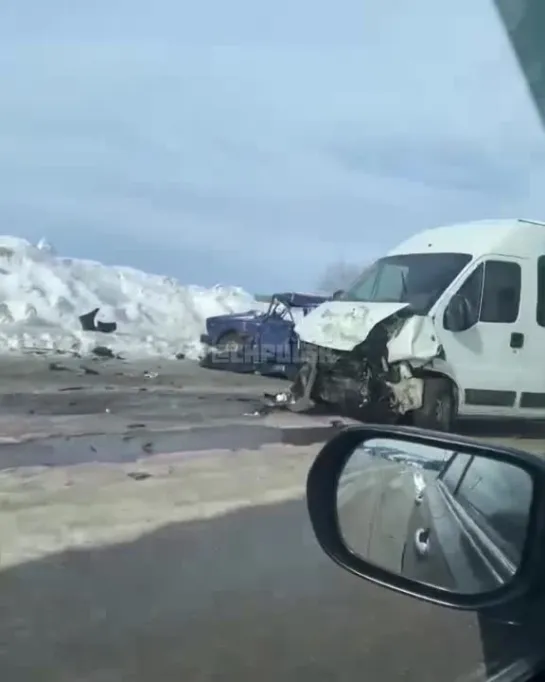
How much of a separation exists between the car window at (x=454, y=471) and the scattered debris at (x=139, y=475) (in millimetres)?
2681

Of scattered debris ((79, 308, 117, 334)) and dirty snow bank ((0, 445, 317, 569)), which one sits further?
scattered debris ((79, 308, 117, 334))

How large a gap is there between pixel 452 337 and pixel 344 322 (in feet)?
3.03

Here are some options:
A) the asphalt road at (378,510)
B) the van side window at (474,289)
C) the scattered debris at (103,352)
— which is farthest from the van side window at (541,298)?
the scattered debris at (103,352)

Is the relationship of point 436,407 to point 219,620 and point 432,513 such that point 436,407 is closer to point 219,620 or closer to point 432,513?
point 219,620

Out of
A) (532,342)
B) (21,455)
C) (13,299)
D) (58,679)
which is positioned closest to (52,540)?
(58,679)

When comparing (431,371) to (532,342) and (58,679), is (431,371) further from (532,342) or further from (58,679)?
(58,679)

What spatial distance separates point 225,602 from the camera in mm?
2988

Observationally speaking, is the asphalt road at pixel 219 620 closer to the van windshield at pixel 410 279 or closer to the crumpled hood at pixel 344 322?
the crumpled hood at pixel 344 322

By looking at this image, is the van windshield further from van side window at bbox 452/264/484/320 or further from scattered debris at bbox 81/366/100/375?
scattered debris at bbox 81/366/100/375

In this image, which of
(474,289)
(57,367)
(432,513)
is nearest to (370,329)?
(474,289)

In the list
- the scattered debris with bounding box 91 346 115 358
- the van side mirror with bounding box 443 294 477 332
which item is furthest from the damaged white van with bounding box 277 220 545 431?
the scattered debris with bounding box 91 346 115 358

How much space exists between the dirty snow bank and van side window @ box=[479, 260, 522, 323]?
2.60 m

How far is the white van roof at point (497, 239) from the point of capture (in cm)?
735

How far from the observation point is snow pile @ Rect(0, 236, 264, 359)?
51.0ft
